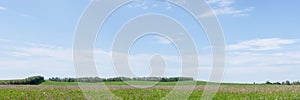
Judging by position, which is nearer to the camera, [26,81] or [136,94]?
[136,94]

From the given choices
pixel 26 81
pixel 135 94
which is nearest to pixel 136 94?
pixel 135 94

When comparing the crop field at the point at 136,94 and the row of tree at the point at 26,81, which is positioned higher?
the row of tree at the point at 26,81

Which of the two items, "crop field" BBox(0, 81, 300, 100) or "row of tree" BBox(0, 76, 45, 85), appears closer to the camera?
"crop field" BBox(0, 81, 300, 100)

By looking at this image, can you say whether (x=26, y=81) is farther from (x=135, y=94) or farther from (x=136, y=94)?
(x=136, y=94)

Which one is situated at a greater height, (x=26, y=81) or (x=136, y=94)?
(x=26, y=81)

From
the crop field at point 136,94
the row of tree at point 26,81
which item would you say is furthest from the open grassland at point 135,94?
the row of tree at point 26,81

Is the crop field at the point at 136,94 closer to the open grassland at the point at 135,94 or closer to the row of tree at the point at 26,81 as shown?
the open grassland at the point at 135,94

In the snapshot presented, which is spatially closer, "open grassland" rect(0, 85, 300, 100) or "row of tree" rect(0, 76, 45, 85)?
"open grassland" rect(0, 85, 300, 100)

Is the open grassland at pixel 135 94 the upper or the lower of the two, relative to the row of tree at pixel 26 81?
lower

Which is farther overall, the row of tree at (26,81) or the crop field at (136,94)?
the row of tree at (26,81)

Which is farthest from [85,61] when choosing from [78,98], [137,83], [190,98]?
[137,83]

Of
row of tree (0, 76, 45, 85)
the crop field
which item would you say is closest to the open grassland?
the crop field

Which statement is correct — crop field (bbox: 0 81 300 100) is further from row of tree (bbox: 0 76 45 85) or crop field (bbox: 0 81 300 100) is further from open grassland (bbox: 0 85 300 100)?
row of tree (bbox: 0 76 45 85)

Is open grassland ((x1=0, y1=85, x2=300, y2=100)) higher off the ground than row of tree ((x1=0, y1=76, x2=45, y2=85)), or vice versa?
row of tree ((x1=0, y1=76, x2=45, y2=85))
